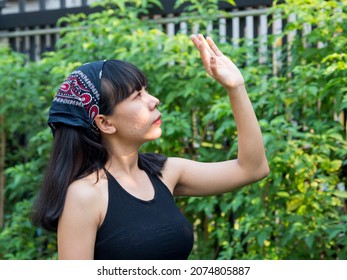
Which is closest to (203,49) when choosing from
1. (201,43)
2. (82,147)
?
(201,43)

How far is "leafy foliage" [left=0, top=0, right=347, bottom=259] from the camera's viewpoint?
4.72 metres

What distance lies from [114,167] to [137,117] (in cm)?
20

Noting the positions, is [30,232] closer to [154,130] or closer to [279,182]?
[279,182]

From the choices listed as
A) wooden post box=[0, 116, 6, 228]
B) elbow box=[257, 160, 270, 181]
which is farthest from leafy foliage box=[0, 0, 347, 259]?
elbow box=[257, 160, 270, 181]

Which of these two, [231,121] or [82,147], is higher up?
[82,147]

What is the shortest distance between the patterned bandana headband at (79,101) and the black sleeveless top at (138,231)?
23 cm

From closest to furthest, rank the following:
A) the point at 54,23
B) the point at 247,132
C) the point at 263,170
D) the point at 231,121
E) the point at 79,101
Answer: the point at 79,101
the point at 247,132
the point at 263,170
the point at 231,121
the point at 54,23

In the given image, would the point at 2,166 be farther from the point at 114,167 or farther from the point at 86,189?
the point at 86,189

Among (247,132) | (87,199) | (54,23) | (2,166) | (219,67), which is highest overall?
(219,67)

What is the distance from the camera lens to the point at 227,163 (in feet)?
10.1

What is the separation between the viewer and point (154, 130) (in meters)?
2.84

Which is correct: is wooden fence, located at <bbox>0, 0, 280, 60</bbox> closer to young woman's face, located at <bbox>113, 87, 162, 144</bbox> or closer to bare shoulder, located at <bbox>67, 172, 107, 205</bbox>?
young woman's face, located at <bbox>113, 87, 162, 144</bbox>

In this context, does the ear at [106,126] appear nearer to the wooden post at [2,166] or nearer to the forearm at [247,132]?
the forearm at [247,132]

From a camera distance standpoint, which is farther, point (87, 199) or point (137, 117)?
point (137, 117)
